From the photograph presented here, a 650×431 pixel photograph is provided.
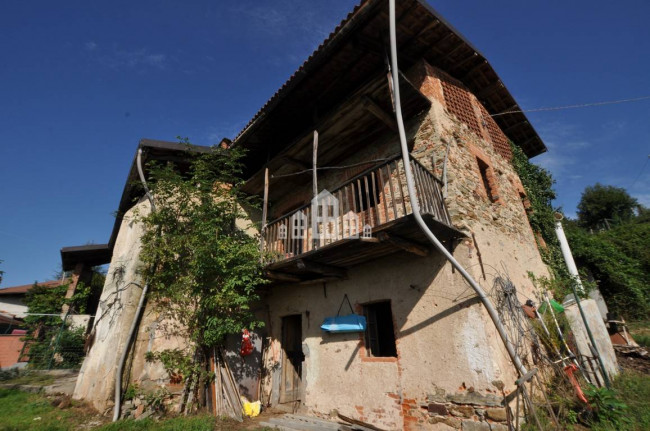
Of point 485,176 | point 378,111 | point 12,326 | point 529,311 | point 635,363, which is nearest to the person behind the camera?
point 529,311

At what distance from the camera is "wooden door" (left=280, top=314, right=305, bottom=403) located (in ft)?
24.1

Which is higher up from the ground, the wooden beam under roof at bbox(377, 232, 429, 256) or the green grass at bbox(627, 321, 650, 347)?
the wooden beam under roof at bbox(377, 232, 429, 256)

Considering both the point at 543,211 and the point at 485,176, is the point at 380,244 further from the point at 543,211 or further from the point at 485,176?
the point at 543,211

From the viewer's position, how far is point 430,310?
4.97 metres

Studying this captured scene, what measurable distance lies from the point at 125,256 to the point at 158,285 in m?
1.78

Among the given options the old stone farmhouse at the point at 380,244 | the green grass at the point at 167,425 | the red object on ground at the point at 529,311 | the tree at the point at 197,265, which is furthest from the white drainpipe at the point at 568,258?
the green grass at the point at 167,425

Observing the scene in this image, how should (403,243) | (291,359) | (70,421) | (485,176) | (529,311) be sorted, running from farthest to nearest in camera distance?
(291,359)
(485,176)
(70,421)
(529,311)
(403,243)

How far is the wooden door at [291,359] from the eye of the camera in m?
7.36

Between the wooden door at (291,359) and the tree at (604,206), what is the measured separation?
36241mm

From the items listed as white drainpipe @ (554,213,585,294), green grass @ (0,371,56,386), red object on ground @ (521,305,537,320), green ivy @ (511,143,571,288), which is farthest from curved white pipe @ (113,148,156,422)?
white drainpipe @ (554,213,585,294)

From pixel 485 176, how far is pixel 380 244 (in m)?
3.95

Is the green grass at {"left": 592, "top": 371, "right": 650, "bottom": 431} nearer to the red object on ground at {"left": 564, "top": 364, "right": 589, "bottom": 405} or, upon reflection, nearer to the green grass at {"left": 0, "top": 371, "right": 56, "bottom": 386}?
the red object on ground at {"left": 564, "top": 364, "right": 589, "bottom": 405}

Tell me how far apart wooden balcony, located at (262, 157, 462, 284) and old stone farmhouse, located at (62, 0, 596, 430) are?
39 millimetres

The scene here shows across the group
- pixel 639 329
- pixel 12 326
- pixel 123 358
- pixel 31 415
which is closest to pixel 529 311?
pixel 123 358
